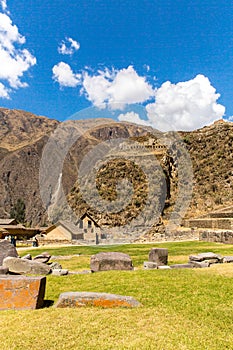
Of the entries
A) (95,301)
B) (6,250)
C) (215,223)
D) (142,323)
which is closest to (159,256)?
(6,250)

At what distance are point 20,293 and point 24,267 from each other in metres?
5.86

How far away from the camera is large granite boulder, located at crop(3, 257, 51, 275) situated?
1273 cm

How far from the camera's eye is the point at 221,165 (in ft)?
244

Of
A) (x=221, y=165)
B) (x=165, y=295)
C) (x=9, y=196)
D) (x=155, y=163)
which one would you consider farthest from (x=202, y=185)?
(x=9, y=196)

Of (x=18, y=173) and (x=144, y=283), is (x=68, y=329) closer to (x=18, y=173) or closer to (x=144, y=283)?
(x=144, y=283)

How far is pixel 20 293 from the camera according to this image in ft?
24.8

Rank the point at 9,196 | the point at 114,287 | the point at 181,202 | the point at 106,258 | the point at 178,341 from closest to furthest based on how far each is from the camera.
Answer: the point at 178,341, the point at 114,287, the point at 106,258, the point at 181,202, the point at 9,196

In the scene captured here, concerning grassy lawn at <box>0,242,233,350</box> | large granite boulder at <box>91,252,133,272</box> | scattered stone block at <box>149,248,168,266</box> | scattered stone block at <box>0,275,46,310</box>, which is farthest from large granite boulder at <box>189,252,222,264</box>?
scattered stone block at <box>0,275,46,310</box>

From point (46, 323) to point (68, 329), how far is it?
65 cm

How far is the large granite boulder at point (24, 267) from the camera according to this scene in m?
12.7

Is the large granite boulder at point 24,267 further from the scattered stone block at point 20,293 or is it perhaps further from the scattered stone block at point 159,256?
the scattered stone block at point 159,256

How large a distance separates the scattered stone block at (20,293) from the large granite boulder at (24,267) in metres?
5.28

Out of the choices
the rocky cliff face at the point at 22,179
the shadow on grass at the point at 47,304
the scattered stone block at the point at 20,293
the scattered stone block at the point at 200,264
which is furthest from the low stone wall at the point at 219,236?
the rocky cliff face at the point at 22,179

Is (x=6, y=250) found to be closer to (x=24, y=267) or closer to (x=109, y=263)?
(x=24, y=267)
